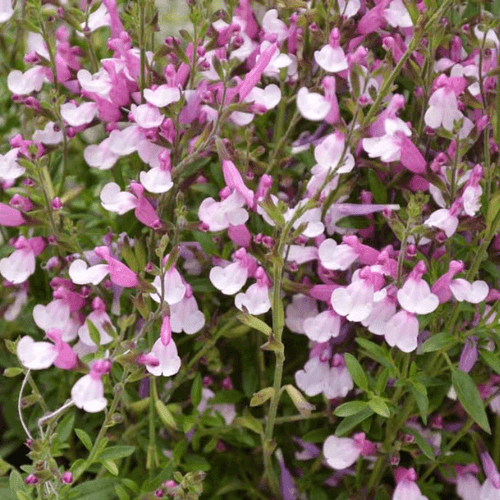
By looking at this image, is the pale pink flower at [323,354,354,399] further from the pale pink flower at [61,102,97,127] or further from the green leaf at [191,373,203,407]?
the pale pink flower at [61,102,97,127]

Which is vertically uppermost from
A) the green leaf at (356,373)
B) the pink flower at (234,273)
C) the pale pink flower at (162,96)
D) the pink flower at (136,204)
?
the pale pink flower at (162,96)

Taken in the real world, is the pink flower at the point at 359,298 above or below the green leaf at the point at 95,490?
above

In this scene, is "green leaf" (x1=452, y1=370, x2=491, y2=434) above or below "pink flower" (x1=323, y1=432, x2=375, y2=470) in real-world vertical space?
above

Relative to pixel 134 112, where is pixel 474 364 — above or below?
below

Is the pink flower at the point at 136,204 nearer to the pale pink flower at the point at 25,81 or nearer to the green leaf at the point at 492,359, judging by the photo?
the pale pink flower at the point at 25,81

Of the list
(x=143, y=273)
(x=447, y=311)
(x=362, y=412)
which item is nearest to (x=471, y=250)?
(x=447, y=311)

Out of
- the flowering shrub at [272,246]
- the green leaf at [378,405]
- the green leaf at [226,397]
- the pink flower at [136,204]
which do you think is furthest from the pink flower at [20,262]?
the green leaf at [378,405]

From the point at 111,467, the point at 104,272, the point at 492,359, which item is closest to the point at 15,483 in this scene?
the point at 111,467

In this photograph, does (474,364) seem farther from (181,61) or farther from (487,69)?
(181,61)

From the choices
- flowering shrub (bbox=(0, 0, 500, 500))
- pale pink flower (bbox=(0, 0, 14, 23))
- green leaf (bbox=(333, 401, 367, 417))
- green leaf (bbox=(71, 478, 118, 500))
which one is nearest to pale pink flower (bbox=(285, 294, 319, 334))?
flowering shrub (bbox=(0, 0, 500, 500))
